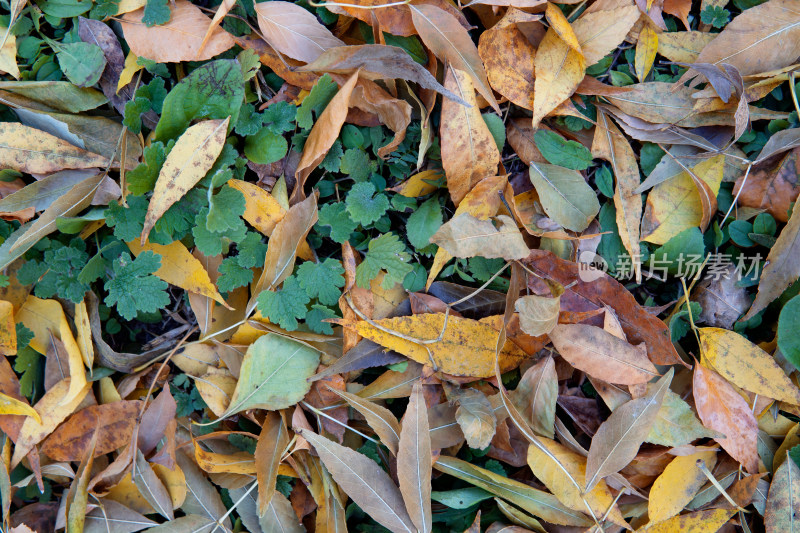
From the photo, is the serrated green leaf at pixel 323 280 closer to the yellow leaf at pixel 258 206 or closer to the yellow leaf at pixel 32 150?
the yellow leaf at pixel 258 206

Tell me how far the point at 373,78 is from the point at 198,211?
0.66m

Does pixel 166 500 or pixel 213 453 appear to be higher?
pixel 213 453

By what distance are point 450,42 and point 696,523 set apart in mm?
Answer: 1649

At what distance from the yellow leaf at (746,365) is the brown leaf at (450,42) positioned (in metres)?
1.01

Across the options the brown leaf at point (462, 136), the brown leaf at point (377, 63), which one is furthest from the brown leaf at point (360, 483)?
the brown leaf at point (377, 63)

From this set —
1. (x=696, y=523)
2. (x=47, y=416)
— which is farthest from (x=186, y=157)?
(x=696, y=523)

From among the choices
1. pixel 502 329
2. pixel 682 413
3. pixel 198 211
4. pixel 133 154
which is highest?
pixel 133 154

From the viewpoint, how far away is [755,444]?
174 cm

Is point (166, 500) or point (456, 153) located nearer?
point (456, 153)

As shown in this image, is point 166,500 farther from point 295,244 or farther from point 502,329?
point 502,329

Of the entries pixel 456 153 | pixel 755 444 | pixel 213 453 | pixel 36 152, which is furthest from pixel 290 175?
pixel 755 444

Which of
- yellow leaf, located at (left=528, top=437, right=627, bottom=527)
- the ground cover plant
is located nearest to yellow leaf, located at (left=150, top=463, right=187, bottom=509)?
the ground cover plant

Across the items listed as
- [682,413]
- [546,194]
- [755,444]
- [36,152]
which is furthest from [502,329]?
[36,152]

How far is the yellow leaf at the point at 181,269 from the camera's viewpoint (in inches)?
68.1
